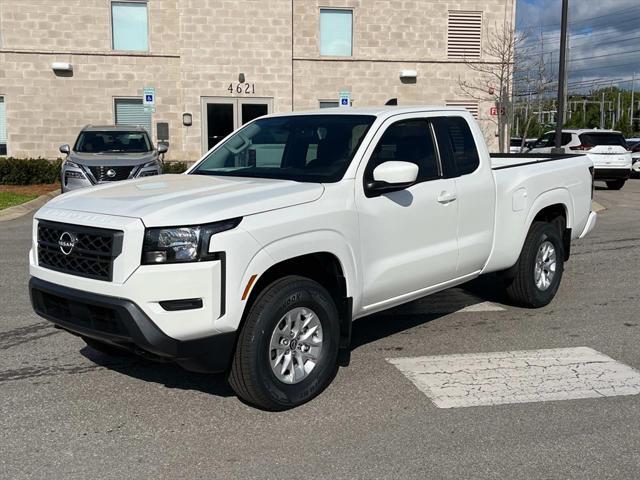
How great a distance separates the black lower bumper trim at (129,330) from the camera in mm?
3803

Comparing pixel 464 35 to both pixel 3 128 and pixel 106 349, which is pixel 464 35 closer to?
pixel 3 128

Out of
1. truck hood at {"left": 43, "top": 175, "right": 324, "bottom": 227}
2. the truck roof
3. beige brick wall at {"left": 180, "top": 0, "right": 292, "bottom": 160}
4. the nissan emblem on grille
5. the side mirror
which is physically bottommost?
the nissan emblem on grille

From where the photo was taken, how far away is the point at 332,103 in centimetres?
2405

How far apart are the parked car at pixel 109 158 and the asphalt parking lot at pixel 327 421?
7.85 meters

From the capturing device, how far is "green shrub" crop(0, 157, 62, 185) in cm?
2000

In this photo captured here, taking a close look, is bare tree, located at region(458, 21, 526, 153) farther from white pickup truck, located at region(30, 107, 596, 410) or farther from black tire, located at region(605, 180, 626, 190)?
white pickup truck, located at region(30, 107, 596, 410)

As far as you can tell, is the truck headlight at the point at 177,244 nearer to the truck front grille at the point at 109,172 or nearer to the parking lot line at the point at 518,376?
the parking lot line at the point at 518,376

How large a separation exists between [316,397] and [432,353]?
132 centimetres

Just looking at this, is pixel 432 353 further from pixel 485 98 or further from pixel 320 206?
pixel 485 98

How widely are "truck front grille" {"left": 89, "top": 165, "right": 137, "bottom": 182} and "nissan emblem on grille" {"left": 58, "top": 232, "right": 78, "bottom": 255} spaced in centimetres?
981

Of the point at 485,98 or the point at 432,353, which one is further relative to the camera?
the point at 485,98

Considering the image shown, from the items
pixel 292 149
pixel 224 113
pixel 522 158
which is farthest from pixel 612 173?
pixel 292 149

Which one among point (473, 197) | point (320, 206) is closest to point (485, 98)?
point (473, 197)

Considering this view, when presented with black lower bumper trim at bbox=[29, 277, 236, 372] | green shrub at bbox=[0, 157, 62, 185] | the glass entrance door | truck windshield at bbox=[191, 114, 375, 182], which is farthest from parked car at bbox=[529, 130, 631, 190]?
black lower bumper trim at bbox=[29, 277, 236, 372]
